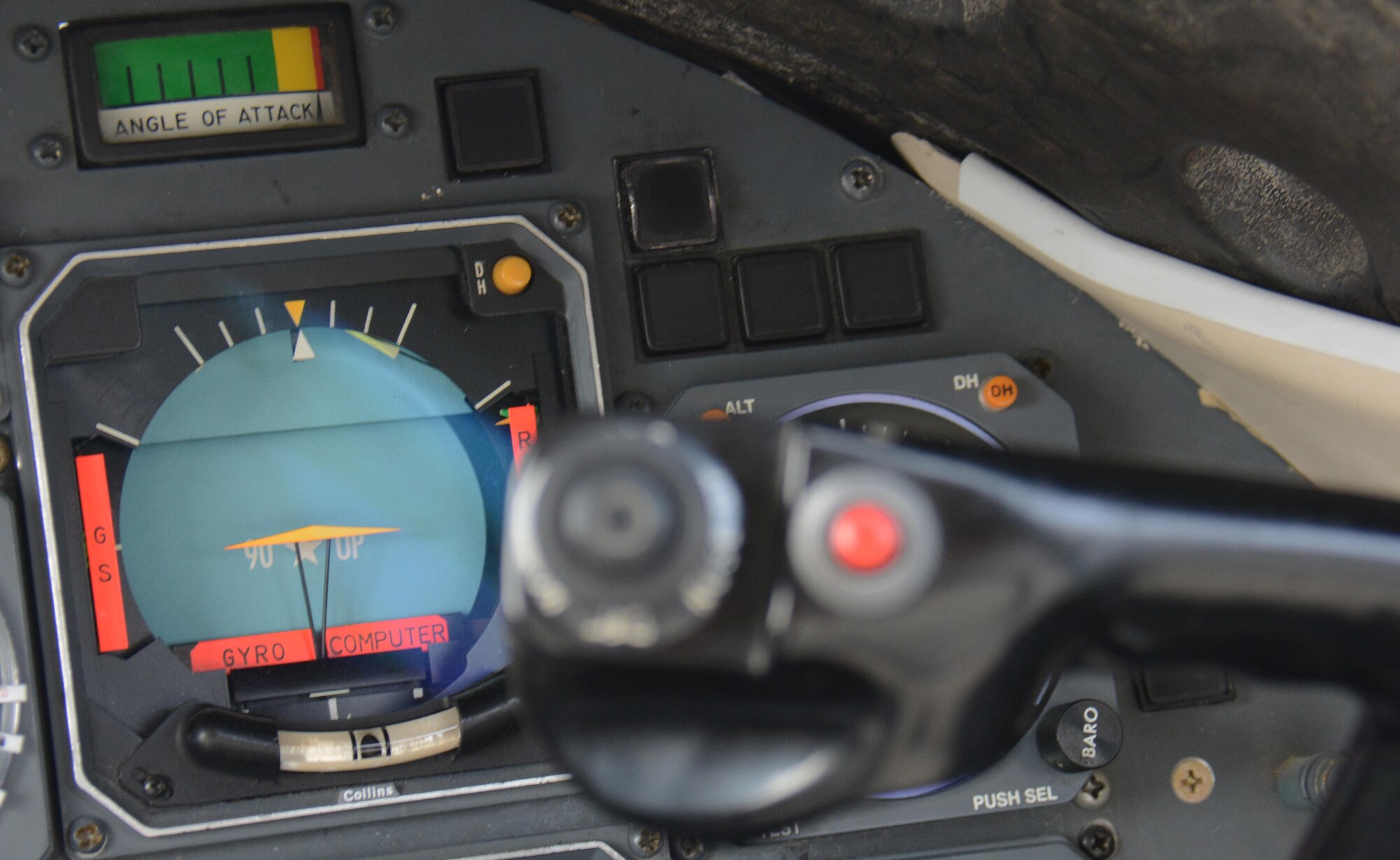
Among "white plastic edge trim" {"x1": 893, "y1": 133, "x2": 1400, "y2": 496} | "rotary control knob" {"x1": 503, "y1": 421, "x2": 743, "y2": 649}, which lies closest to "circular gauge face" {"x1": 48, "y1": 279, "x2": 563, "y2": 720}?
"white plastic edge trim" {"x1": 893, "y1": 133, "x2": 1400, "y2": 496}

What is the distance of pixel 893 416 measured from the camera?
2041 mm

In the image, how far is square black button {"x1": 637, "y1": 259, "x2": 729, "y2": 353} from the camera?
204 cm

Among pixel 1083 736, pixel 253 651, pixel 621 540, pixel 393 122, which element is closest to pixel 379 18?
pixel 393 122

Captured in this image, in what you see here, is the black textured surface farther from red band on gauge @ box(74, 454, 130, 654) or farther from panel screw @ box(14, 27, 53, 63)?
red band on gauge @ box(74, 454, 130, 654)

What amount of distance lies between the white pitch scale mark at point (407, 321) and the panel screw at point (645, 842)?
0.79 meters

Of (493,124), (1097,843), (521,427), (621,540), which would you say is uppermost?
(493,124)

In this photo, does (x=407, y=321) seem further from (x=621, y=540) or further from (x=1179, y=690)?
(x=621, y=540)

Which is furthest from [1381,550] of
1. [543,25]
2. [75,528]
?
[75,528]

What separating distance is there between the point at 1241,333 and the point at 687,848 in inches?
41.9

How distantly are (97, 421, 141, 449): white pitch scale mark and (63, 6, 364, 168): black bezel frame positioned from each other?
15.0 inches

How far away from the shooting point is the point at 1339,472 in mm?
2035

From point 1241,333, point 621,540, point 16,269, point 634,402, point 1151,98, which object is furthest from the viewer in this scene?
point 634,402

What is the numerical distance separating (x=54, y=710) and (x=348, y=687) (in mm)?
406

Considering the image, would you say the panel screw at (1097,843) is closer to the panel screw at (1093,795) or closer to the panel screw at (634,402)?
the panel screw at (1093,795)
